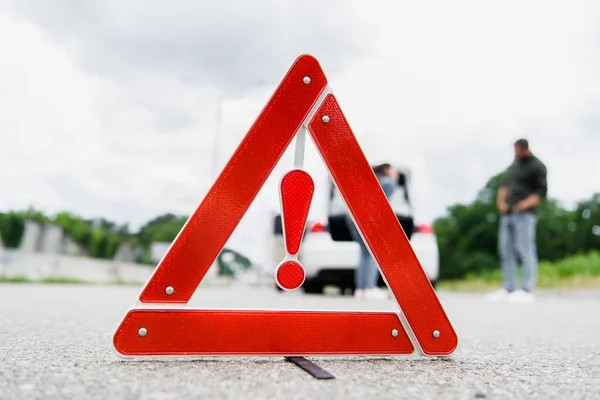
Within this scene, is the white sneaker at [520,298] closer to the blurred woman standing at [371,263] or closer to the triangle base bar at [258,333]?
the blurred woman standing at [371,263]

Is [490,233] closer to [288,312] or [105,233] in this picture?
[105,233]

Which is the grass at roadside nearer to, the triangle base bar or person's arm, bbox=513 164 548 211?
person's arm, bbox=513 164 548 211

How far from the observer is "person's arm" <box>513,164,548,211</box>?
24.1 ft

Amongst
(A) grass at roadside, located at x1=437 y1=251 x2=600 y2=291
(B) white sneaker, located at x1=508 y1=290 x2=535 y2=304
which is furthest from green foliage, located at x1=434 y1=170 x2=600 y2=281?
(B) white sneaker, located at x1=508 y1=290 x2=535 y2=304

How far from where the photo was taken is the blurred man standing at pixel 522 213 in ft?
24.1

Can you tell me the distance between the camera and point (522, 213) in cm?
748

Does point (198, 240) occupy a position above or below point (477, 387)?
above

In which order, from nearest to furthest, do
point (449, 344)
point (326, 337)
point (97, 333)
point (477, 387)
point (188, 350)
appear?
point (477, 387) → point (188, 350) → point (326, 337) → point (449, 344) → point (97, 333)

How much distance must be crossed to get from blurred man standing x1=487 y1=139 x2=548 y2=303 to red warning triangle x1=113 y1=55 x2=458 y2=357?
18.4ft

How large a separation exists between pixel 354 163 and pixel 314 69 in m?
0.33

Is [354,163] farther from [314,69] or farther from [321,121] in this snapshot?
[314,69]

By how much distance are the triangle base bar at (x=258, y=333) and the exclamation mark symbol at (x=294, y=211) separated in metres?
0.13

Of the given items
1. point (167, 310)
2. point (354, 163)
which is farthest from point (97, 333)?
point (354, 163)

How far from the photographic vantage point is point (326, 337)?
1995 millimetres
